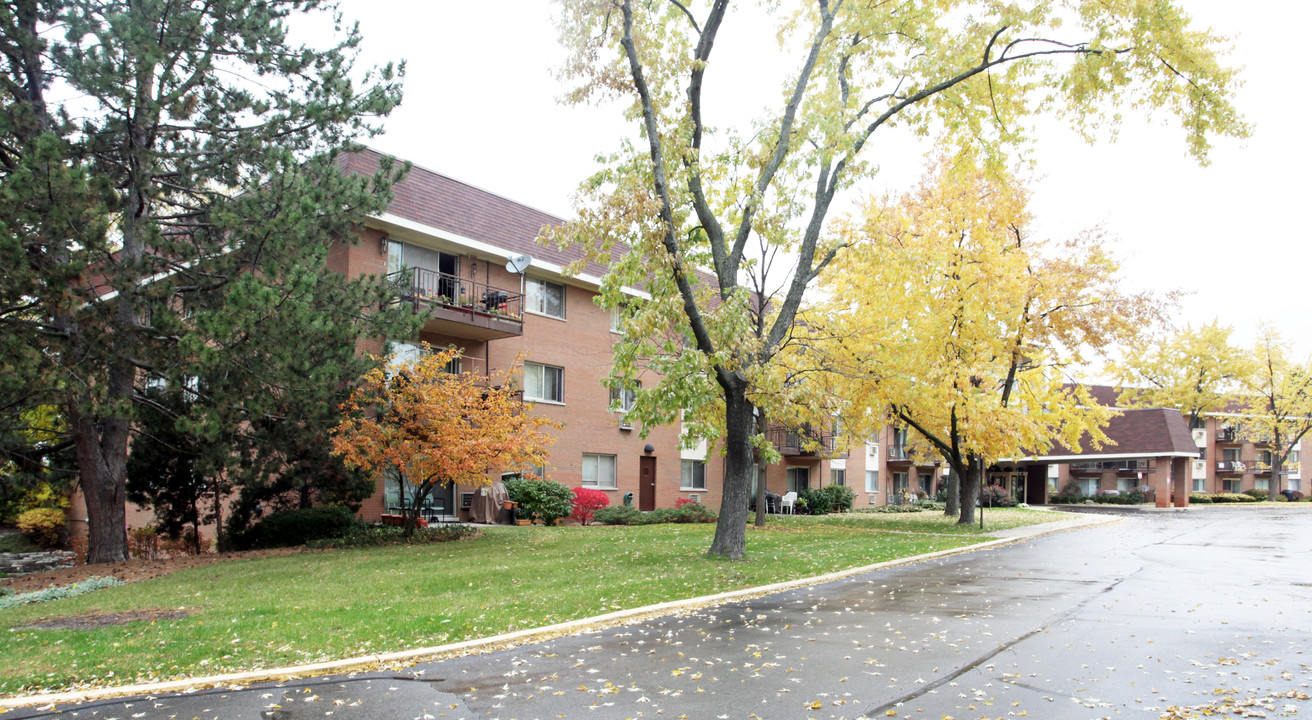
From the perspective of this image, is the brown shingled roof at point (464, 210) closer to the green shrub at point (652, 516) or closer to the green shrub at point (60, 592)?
the green shrub at point (652, 516)

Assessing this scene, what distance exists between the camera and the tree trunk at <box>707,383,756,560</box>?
47.5ft

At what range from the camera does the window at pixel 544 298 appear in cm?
2658

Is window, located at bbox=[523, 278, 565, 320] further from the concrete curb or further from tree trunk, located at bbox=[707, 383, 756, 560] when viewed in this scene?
the concrete curb

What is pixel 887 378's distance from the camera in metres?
21.9

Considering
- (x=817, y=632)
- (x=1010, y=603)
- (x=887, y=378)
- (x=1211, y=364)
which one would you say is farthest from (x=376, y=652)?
(x=1211, y=364)

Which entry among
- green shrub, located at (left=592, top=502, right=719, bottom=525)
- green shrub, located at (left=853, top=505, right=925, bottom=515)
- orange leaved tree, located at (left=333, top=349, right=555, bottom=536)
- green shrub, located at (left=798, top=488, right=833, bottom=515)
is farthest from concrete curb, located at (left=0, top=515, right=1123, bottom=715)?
green shrub, located at (left=853, top=505, right=925, bottom=515)

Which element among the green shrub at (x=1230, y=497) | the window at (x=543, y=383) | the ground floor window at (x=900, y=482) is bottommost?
the green shrub at (x=1230, y=497)

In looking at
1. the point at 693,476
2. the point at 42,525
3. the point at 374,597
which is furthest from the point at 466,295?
the point at 374,597

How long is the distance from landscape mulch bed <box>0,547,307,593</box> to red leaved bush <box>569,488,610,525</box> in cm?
915

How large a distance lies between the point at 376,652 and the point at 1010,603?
728 centimetres

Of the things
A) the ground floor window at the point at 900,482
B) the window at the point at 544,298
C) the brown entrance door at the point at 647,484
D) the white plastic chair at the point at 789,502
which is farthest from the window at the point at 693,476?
the ground floor window at the point at 900,482

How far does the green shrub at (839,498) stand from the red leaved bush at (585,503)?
51.6 feet

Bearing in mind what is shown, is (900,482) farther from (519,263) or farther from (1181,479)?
(519,263)

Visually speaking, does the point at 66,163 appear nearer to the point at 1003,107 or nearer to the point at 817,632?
the point at 817,632
